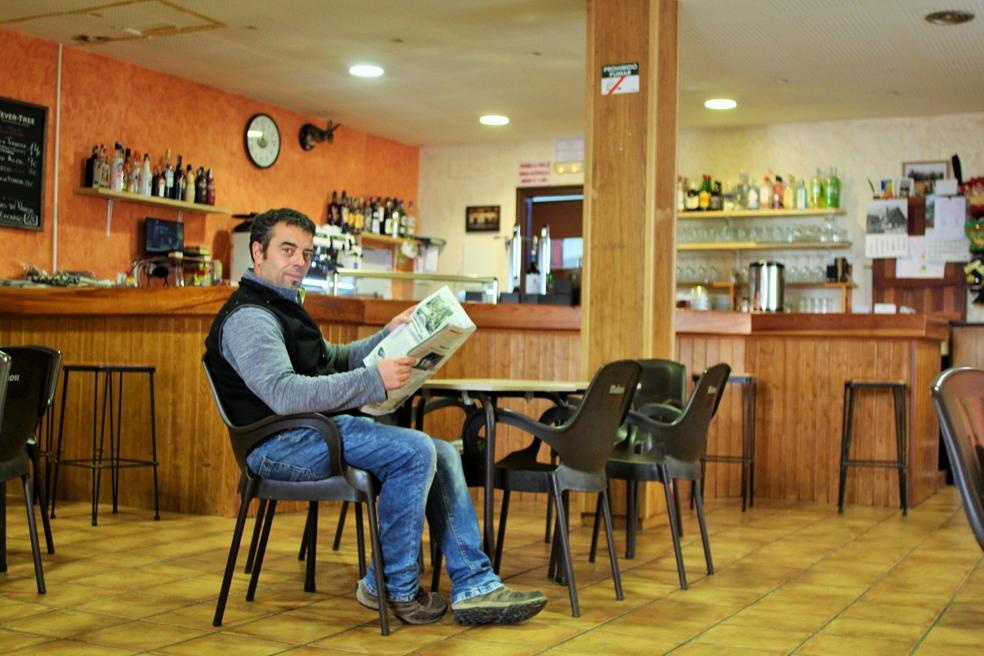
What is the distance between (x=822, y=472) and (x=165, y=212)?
15.7 feet

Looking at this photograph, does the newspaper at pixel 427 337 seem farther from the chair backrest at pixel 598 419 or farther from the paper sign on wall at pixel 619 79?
the paper sign on wall at pixel 619 79

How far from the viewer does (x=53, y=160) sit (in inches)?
295

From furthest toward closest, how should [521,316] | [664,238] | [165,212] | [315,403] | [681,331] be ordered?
[165,212]
[681,331]
[521,316]
[664,238]
[315,403]

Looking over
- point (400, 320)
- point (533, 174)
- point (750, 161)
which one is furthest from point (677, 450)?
point (533, 174)

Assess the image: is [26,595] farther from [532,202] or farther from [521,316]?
[532,202]

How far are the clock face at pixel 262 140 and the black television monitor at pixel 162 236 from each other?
97 centimetres

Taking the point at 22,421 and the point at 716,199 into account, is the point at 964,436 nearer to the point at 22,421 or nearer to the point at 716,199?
the point at 22,421

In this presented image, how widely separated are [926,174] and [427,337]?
7.00 m

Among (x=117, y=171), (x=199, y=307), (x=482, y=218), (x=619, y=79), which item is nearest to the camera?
(x=199, y=307)

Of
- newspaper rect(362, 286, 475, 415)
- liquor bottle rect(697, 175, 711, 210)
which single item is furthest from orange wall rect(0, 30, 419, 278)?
newspaper rect(362, 286, 475, 415)

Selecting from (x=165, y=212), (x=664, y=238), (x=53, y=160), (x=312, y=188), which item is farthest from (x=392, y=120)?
(x=664, y=238)

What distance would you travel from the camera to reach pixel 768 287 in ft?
27.2

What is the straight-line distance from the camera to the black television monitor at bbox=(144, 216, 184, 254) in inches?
320

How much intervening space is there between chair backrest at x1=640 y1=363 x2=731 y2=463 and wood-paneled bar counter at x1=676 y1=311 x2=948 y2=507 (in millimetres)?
2407
